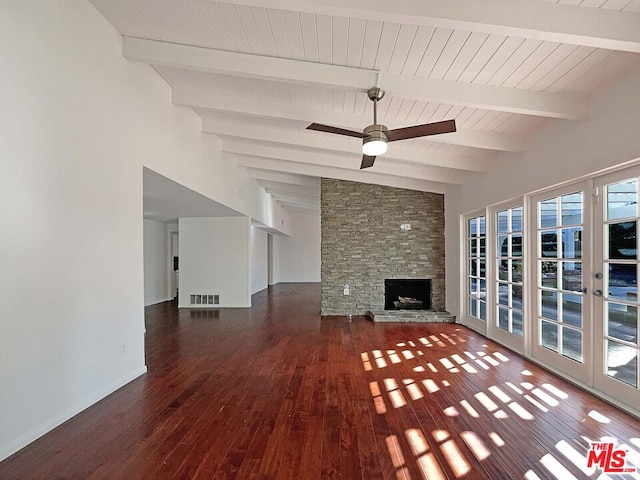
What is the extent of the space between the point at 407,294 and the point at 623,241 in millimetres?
4971

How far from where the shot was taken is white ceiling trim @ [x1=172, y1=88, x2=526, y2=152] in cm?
418

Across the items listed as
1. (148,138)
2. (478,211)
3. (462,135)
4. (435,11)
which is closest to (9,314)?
(148,138)

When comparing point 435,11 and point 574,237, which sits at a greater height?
point 435,11

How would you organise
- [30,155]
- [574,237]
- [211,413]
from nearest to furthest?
1. [30,155]
2. [211,413]
3. [574,237]

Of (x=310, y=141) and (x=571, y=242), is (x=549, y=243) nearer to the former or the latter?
(x=571, y=242)

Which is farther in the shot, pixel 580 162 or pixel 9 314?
pixel 580 162

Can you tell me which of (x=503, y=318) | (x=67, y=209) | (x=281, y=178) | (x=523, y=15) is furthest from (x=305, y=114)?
(x=281, y=178)

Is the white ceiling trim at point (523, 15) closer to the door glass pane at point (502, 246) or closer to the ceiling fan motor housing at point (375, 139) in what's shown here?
the ceiling fan motor housing at point (375, 139)

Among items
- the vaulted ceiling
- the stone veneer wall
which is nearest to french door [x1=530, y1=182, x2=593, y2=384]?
the vaulted ceiling

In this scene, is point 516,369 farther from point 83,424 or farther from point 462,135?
point 83,424

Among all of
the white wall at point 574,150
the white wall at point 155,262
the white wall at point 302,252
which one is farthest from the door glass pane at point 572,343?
the white wall at point 302,252

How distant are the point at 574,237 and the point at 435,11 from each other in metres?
2.68

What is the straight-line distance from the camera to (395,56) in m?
2.96

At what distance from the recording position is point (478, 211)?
5.81 meters
